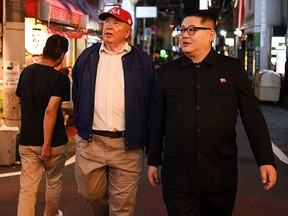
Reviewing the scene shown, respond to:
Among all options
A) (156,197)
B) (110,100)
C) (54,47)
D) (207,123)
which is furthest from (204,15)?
(156,197)

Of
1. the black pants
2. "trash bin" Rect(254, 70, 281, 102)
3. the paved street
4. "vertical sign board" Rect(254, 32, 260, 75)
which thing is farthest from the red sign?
"vertical sign board" Rect(254, 32, 260, 75)

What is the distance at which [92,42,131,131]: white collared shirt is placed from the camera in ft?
13.4

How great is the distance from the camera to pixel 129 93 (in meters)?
4.08

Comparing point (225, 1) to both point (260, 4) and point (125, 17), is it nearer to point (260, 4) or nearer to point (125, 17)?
point (260, 4)

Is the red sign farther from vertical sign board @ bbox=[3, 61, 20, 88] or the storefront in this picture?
vertical sign board @ bbox=[3, 61, 20, 88]

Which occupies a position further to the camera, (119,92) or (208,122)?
(119,92)

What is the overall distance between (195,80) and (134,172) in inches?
45.7

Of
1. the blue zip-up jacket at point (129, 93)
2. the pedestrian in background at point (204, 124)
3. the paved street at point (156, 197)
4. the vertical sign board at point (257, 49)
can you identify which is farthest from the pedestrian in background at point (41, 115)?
the vertical sign board at point (257, 49)

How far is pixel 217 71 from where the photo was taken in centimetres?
350

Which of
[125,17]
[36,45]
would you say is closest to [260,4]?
[36,45]

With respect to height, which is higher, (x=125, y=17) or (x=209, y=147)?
(x=125, y=17)

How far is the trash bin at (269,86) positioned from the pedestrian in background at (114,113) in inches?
665

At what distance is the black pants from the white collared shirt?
0.82 metres

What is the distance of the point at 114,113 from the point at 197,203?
1088 mm
